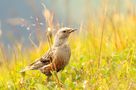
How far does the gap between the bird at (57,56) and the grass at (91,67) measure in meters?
0.14

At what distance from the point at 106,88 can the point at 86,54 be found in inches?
93.5

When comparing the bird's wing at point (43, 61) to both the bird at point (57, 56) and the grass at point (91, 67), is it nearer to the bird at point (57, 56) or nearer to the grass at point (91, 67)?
the bird at point (57, 56)

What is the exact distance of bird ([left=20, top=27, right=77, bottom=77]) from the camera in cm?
783

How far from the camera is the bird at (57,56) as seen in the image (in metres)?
7.83

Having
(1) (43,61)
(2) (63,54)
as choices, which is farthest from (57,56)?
(1) (43,61)

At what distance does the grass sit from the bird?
0.45 feet

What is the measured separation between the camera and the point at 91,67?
779 centimetres

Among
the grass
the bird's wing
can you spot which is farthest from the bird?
the grass

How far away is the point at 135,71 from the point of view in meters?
7.84

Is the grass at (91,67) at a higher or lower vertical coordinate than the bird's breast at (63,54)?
lower

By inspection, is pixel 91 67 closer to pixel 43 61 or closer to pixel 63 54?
pixel 63 54

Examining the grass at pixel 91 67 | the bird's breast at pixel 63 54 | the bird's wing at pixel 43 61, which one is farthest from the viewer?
the bird's wing at pixel 43 61

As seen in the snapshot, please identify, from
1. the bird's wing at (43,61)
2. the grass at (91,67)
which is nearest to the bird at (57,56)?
the bird's wing at (43,61)

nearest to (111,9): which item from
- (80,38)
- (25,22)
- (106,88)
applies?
(80,38)
